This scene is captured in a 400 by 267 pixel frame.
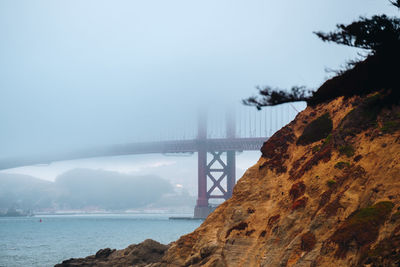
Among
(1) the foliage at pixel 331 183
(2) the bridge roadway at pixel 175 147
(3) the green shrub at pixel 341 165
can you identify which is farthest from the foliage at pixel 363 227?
(2) the bridge roadway at pixel 175 147

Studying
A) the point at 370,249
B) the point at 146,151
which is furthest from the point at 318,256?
the point at 146,151

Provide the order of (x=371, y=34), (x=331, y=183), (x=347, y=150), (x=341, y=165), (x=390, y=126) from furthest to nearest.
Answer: (x=347, y=150), (x=341, y=165), (x=331, y=183), (x=390, y=126), (x=371, y=34)

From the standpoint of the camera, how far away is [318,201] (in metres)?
15.9

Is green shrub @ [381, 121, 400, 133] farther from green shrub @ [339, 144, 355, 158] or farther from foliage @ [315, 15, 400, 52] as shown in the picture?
foliage @ [315, 15, 400, 52]

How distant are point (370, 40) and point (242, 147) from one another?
91.6m

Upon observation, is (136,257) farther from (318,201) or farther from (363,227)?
(363,227)

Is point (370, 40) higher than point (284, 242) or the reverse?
higher

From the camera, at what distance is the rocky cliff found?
13391mm

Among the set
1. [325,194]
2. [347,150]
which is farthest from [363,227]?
[347,150]

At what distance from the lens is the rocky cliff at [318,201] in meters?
13.4

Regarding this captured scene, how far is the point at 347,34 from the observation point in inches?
466

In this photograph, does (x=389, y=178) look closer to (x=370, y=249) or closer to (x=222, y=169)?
(x=370, y=249)

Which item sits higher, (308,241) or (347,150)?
(347,150)

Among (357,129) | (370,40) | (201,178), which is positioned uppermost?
(370,40)
